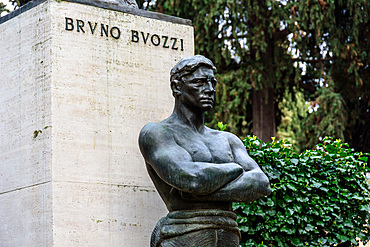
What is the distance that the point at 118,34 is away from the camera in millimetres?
6965

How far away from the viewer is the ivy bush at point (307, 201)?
323 inches

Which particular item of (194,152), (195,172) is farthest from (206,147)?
(195,172)

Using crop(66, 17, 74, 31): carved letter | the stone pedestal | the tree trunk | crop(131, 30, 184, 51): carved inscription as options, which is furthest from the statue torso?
the tree trunk

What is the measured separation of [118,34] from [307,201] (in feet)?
9.85

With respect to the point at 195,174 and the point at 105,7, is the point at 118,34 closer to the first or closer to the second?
the point at 105,7

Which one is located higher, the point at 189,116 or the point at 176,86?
the point at 176,86

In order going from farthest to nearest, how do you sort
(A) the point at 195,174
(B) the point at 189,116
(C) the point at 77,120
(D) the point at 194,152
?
(C) the point at 77,120 → (B) the point at 189,116 → (D) the point at 194,152 → (A) the point at 195,174

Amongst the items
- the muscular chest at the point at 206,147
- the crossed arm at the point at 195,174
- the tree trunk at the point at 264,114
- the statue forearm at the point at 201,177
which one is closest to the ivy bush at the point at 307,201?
the muscular chest at the point at 206,147

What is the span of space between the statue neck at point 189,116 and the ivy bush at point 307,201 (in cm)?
257

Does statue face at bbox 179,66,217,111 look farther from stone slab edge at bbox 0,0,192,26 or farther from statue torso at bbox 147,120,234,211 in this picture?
stone slab edge at bbox 0,0,192,26

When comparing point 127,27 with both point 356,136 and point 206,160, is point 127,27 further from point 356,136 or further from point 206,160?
point 356,136

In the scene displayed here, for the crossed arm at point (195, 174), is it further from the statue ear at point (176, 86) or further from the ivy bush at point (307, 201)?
the ivy bush at point (307, 201)

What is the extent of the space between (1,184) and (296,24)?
1337cm

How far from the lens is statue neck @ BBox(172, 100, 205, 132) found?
5.53 meters
